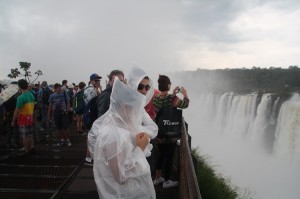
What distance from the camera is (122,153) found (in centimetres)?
228

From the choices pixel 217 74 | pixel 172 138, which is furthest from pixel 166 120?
pixel 217 74

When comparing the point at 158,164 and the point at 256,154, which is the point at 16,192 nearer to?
the point at 158,164

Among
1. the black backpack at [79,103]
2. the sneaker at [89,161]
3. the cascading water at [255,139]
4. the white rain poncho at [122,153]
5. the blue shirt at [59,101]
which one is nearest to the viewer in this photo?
the white rain poncho at [122,153]

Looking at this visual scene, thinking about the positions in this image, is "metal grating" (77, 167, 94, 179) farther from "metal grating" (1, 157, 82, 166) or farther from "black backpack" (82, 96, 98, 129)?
"black backpack" (82, 96, 98, 129)

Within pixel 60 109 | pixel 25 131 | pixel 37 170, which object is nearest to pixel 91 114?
pixel 37 170

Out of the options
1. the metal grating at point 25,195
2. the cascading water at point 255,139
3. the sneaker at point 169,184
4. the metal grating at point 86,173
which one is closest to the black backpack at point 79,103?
the metal grating at point 86,173

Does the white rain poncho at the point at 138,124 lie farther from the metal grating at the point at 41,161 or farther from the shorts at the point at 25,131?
the shorts at the point at 25,131

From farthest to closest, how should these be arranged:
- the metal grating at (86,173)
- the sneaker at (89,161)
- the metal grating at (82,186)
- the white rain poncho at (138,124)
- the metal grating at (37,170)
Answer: the sneaker at (89,161)
the metal grating at (37,170)
the metal grating at (86,173)
the metal grating at (82,186)
the white rain poncho at (138,124)

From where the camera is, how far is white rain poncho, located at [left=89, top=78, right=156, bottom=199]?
7.47ft

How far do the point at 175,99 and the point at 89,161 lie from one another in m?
2.89

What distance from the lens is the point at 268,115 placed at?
103ft

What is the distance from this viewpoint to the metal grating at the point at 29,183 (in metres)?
5.47

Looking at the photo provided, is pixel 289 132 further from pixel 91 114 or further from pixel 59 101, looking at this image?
pixel 91 114

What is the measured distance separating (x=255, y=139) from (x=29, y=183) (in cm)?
3097
